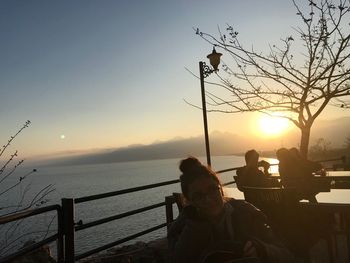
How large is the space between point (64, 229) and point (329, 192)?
3.66m

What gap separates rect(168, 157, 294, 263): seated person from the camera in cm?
190

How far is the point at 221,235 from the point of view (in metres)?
2.11

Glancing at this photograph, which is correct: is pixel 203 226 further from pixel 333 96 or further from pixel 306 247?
pixel 333 96

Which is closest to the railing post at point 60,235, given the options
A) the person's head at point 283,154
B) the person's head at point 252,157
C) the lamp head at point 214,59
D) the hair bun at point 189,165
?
the person's head at point 252,157

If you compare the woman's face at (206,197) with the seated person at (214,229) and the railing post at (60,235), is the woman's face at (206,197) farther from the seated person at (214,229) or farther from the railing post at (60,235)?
the railing post at (60,235)

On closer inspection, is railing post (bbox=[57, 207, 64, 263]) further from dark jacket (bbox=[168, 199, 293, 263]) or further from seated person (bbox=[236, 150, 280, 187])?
dark jacket (bbox=[168, 199, 293, 263])

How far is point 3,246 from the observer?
213 inches

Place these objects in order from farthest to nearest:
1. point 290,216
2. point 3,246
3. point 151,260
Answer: point 151,260 → point 3,246 → point 290,216

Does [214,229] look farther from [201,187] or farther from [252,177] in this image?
[252,177]

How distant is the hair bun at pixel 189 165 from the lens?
2375 millimetres

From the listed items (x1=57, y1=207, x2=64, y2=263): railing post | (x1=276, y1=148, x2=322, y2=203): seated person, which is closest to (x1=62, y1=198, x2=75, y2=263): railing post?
(x1=57, y1=207, x2=64, y2=263): railing post

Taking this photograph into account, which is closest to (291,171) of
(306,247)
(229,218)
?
(306,247)

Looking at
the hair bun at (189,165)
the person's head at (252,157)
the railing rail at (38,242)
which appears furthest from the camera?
the person's head at (252,157)

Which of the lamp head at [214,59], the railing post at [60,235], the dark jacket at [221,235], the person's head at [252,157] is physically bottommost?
the railing post at [60,235]
